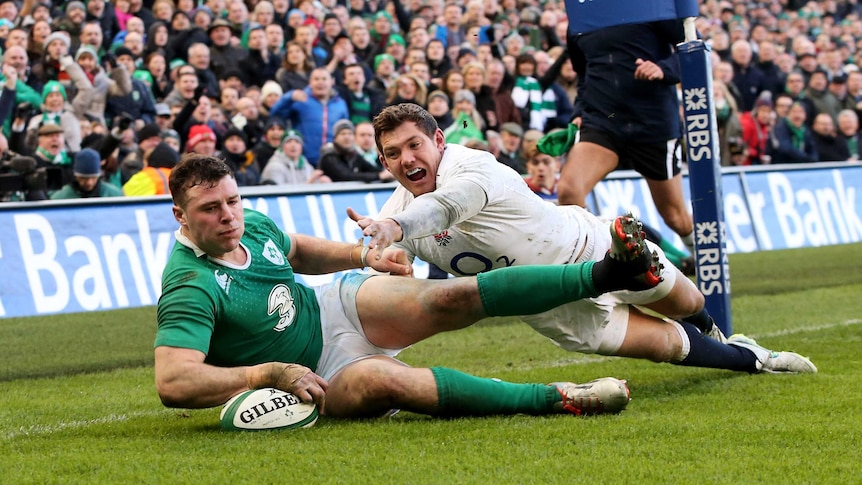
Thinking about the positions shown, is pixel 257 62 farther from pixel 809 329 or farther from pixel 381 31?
pixel 809 329

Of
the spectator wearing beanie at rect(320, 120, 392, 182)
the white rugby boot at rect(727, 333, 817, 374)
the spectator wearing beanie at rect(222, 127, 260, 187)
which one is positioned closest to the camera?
the white rugby boot at rect(727, 333, 817, 374)

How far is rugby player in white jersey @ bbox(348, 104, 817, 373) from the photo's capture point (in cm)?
516

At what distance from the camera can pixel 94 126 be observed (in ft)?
42.9

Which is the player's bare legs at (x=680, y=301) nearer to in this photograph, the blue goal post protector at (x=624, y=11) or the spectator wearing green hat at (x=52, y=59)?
the blue goal post protector at (x=624, y=11)

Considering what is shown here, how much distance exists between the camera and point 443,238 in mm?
5457

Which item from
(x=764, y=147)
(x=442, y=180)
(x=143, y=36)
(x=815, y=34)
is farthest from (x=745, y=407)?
(x=815, y=34)

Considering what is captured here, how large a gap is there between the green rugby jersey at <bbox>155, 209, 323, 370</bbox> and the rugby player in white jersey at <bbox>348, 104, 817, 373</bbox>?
54 cm

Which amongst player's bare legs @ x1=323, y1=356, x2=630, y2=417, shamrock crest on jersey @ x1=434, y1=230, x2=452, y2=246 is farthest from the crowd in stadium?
player's bare legs @ x1=323, y1=356, x2=630, y2=417

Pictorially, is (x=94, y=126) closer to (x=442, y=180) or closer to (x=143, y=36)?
(x=143, y=36)

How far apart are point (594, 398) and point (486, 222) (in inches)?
34.1

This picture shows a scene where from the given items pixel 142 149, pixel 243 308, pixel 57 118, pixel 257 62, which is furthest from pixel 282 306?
pixel 257 62

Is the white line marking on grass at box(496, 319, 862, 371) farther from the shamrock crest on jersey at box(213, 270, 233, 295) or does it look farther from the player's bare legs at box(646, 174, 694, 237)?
the shamrock crest on jersey at box(213, 270, 233, 295)

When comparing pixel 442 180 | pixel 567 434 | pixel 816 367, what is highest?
pixel 442 180

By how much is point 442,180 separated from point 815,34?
24700 millimetres
